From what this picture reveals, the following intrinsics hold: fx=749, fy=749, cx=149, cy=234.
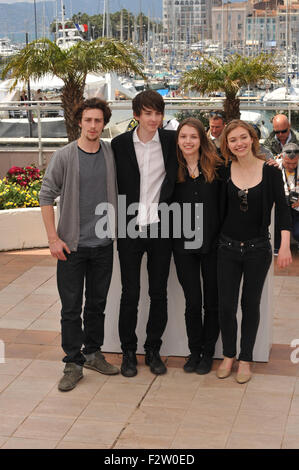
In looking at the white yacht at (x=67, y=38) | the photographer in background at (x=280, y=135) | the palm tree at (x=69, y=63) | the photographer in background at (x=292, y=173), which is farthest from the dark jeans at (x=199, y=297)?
the white yacht at (x=67, y=38)

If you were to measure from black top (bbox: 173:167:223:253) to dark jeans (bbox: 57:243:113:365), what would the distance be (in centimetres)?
52

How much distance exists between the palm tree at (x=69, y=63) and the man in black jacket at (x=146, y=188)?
6.24 m

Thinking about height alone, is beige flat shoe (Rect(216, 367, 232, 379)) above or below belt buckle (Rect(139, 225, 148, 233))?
below

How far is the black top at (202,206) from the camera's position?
471 cm

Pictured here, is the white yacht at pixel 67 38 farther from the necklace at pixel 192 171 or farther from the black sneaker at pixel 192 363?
the black sneaker at pixel 192 363

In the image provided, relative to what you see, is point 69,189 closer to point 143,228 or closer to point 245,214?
point 143,228

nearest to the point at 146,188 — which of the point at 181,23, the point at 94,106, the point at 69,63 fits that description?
the point at 94,106

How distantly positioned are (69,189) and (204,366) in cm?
148

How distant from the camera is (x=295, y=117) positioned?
32.6 feet

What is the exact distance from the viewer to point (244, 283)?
4730mm

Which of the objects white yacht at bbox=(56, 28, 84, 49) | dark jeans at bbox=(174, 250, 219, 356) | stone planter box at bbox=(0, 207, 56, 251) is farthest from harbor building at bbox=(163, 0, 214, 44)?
dark jeans at bbox=(174, 250, 219, 356)

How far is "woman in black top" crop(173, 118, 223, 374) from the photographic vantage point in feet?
15.4

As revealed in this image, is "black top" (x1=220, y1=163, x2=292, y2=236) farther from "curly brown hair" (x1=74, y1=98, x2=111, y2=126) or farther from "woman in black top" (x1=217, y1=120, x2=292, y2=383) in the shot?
"curly brown hair" (x1=74, y1=98, x2=111, y2=126)
